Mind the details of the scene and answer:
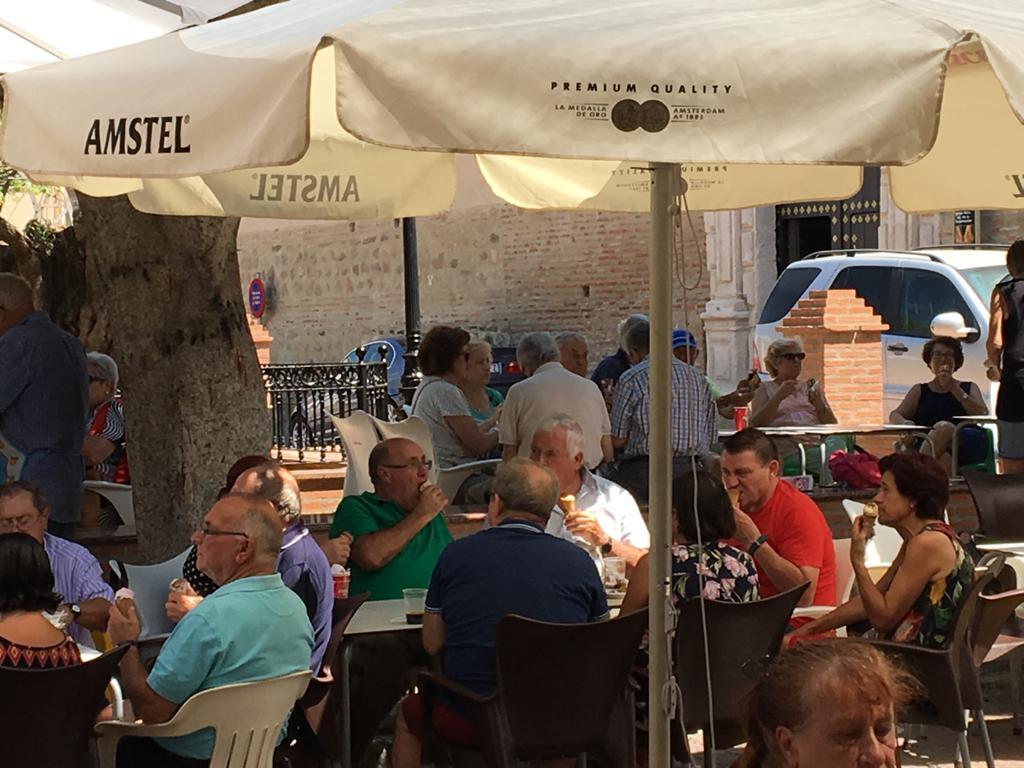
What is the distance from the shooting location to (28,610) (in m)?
4.52

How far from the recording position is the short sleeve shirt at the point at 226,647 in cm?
439

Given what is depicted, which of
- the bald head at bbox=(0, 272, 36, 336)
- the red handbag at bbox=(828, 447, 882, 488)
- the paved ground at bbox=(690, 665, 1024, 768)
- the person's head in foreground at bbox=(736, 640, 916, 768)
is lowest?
the paved ground at bbox=(690, 665, 1024, 768)

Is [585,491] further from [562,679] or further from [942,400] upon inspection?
[942,400]

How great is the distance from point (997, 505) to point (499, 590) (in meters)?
3.42

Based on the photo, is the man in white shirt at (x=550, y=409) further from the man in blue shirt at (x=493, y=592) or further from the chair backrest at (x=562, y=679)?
the chair backrest at (x=562, y=679)

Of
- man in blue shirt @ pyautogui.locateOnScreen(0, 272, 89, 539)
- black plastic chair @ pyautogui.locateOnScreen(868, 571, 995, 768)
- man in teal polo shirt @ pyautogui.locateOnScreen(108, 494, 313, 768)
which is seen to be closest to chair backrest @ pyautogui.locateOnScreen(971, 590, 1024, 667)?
black plastic chair @ pyautogui.locateOnScreen(868, 571, 995, 768)

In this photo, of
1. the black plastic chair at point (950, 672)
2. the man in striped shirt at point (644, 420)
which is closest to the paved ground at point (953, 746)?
the black plastic chair at point (950, 672)

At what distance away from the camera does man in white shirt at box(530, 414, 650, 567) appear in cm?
675

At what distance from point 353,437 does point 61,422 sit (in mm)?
1721

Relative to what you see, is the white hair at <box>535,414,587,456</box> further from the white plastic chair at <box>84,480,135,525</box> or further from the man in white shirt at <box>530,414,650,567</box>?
the white plastic chair at <box>84,480,135,525</box>

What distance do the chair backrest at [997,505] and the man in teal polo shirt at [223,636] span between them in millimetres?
3961

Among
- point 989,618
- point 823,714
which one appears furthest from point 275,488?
point 823,714

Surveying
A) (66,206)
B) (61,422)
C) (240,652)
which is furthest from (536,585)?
(66,206)

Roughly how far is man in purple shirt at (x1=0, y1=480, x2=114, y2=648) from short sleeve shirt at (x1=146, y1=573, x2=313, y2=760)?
1.11 metres
